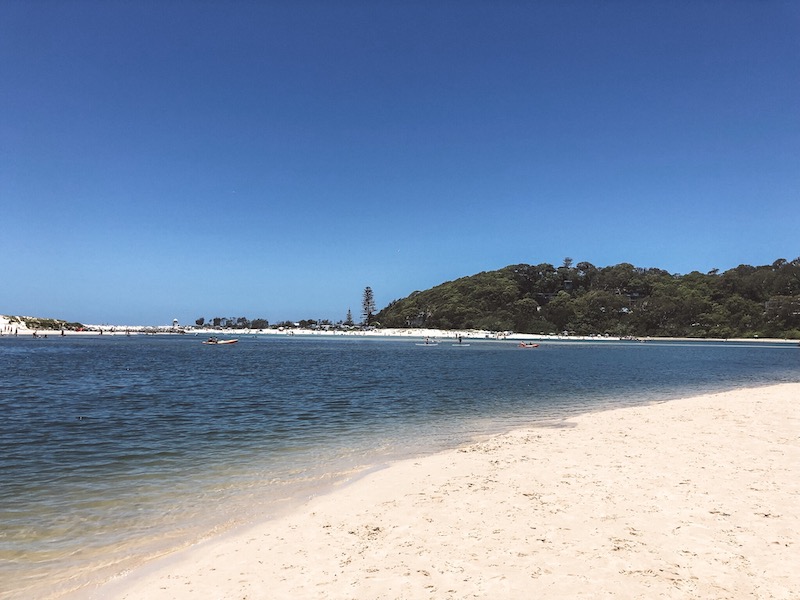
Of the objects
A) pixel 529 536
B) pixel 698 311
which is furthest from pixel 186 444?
pixel 698 311

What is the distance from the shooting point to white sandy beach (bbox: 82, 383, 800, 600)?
5.68 metres

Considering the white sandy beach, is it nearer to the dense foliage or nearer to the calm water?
the calm water

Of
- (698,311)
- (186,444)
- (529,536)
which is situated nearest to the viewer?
(529,536)

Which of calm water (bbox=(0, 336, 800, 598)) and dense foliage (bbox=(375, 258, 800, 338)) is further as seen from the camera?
dense foliage (bbox=(375, 258, 800, 338))

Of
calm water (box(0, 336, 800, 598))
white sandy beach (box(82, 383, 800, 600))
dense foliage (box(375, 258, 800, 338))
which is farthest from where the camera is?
dense foliage (box(375, 258, 800, 338))

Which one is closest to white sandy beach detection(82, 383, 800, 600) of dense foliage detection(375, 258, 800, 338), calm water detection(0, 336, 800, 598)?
calm water detection(0, 336, 800, 598)

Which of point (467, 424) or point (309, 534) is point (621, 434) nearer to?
point (467, 424)

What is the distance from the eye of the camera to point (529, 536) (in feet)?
23.1

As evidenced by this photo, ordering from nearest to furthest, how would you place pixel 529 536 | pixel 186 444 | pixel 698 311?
1. pixel 529 536
2. pixel 186 444
3. pixel 698 311

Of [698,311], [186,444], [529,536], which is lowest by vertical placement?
[186,444]

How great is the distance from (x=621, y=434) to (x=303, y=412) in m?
12.4

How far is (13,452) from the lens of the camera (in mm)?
13008

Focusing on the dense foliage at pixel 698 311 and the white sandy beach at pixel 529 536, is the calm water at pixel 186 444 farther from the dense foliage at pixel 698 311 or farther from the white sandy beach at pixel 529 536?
the dense foliage at pixel 698 311

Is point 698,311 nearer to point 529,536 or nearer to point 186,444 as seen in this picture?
point 186,444
